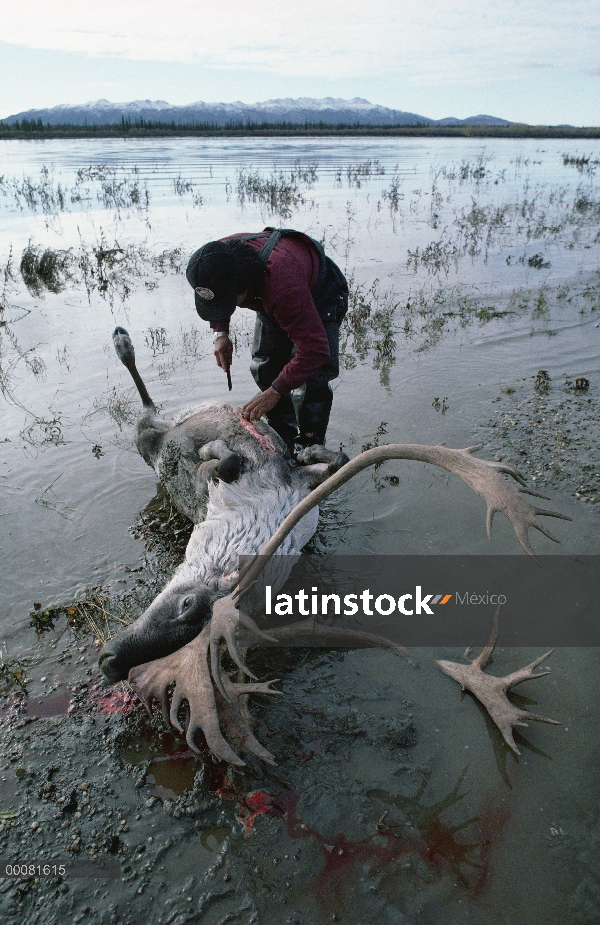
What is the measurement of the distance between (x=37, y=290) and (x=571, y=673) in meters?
9.70

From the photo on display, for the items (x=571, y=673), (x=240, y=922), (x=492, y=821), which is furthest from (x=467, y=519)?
(x=240, y=922)

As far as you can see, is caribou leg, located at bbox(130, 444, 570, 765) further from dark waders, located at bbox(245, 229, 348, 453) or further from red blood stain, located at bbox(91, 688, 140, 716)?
dark waders, located at bbox(245, 229, 348, 453)

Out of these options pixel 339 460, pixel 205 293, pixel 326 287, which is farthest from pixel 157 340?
pixel 339 460

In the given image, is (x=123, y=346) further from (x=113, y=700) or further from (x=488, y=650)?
(x=488, y=650)

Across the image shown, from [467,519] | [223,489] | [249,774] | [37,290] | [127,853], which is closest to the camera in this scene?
[127,853]

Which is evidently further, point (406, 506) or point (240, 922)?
point (406, 506)

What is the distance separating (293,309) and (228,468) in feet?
3.72

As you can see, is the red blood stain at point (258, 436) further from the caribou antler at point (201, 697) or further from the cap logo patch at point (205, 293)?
the caribou antler at point (201, 697)

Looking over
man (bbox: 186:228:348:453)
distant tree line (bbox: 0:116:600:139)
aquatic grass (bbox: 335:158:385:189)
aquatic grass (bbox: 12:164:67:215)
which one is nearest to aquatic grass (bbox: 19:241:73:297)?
aquatic grass (bbox: 12:164:67:215)

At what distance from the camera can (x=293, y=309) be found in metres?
3.87

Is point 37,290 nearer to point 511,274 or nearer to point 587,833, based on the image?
point 511,274

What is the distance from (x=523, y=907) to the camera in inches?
87.0

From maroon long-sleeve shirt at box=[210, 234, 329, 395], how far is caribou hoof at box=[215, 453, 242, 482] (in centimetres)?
55

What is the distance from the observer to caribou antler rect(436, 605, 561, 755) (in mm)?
2824
